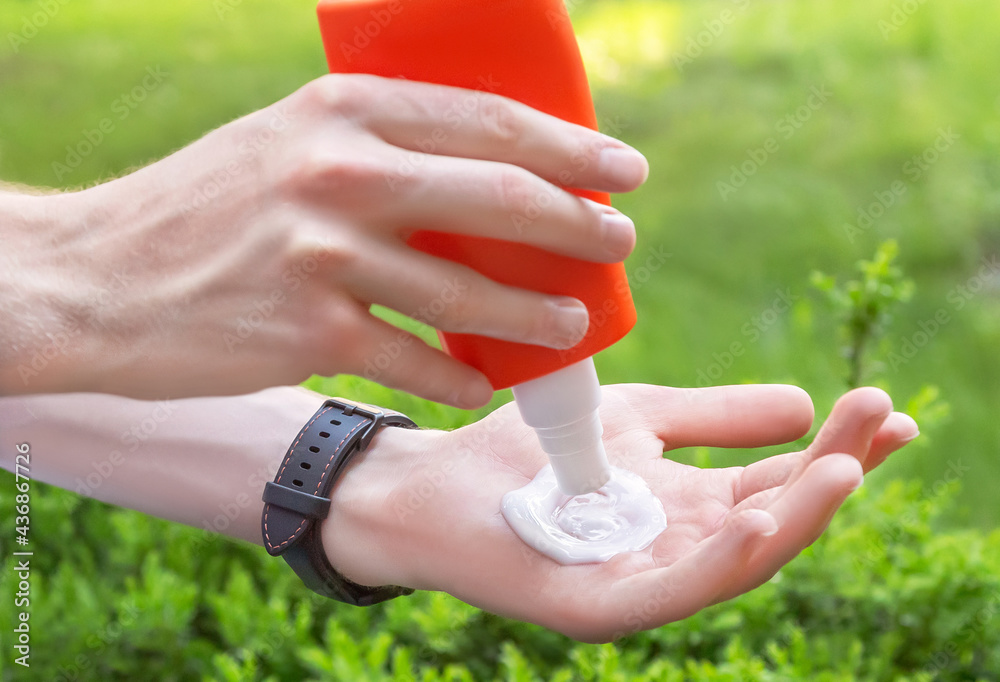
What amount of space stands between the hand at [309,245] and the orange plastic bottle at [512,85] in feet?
0.13

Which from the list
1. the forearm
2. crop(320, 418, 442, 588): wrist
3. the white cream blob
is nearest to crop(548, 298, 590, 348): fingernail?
the white cream blob

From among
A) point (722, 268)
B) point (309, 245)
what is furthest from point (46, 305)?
point (722, 268)

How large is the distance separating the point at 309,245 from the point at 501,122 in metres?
0.22

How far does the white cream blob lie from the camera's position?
1.24 meters

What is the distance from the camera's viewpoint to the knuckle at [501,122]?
89 centimetres

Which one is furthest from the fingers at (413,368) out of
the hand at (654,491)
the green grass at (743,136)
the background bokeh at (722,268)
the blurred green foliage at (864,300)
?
the green grass at (743,136)

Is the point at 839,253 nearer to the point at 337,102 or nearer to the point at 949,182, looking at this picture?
the point at 949,182

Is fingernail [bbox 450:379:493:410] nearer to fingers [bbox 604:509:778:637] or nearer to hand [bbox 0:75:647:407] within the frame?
hand [bbox 0:75:647:407]

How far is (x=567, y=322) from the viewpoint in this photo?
0.98 metres

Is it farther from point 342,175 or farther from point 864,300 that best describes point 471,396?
point 864,300

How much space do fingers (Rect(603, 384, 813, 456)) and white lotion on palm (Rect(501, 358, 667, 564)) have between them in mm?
129

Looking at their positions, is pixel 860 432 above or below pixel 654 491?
above

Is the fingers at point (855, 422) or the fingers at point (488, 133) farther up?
the fingers at point (488, 133)

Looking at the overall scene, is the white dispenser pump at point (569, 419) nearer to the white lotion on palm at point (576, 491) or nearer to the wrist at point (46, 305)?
the white lotion on palm at point (576, 491)
